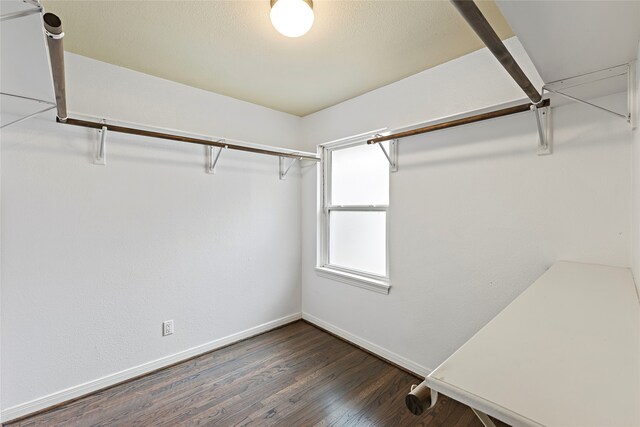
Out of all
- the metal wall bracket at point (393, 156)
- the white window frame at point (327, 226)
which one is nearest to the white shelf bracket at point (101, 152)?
the white window frame at point (327, 226)

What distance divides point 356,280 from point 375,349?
60cm

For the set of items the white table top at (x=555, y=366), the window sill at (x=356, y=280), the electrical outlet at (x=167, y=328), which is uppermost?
the white table top at (x=555, y=366)

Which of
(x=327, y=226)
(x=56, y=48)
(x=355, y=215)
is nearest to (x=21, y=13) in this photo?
(x=56, y=48)

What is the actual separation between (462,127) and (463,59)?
0.45 metres

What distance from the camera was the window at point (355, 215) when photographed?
2.57m

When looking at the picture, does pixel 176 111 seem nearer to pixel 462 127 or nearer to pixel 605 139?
pixel 462 127

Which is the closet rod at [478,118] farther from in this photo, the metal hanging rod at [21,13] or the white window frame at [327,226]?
the metal hanging rod at [21,13]

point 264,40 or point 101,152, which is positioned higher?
point 264,40

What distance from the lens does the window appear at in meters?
2.57

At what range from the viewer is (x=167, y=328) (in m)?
2.34

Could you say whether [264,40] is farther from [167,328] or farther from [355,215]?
[167,328]

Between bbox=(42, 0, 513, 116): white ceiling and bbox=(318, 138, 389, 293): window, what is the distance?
68cm

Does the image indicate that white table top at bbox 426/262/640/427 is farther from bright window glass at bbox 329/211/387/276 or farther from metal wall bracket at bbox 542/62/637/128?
bright window glass at bbox 329/211/387/276

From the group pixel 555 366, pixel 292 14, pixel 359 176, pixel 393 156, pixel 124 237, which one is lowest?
pixel 555 366
